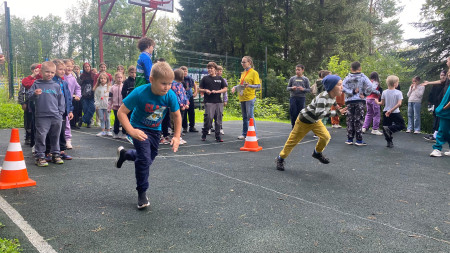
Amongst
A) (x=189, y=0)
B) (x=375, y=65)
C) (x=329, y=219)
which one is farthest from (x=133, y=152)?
(x=189, y=0)

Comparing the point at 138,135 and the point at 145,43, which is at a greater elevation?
→ the point at 145,43

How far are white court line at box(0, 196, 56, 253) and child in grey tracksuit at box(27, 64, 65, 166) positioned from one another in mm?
1936

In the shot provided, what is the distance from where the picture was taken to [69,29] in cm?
6569

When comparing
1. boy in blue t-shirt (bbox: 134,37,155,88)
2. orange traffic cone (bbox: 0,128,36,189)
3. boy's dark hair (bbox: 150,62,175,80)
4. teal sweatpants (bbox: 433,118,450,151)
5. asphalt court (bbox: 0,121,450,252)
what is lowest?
asphalt court (bbox: 0,121,450,252)

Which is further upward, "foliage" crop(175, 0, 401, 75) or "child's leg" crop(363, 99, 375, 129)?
"foliage" crop(175, 0, 401, 75)

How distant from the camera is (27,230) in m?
3.21

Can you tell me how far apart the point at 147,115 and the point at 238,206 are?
146 centimetres

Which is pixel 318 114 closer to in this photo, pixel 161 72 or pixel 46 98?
pixel 161 72

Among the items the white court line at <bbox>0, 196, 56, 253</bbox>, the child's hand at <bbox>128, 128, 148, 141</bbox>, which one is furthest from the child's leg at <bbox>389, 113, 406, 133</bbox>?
the white court line at <bbox>0, 196, 56, 253</bbox>

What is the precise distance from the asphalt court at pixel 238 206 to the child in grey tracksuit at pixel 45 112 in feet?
1.33

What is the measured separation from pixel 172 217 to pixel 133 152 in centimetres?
95

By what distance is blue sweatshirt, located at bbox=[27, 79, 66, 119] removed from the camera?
570 cm

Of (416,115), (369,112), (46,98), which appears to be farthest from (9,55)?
(416,115)

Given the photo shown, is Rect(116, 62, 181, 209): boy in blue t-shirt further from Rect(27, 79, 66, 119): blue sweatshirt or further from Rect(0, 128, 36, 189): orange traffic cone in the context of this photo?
Rect(27, 79, 66, 119): blue sweatshirt
